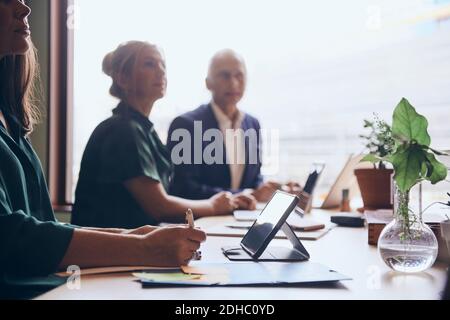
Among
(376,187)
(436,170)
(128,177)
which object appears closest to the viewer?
(436,170)

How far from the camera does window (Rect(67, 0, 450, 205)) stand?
238cm

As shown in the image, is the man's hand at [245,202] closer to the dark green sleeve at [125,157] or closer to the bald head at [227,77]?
the dark green sleeve at [125,157]

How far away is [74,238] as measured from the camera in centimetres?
88

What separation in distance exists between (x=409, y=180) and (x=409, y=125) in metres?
0.10

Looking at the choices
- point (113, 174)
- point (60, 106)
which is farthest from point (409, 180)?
point (60, 106)

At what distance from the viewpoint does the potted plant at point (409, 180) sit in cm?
88

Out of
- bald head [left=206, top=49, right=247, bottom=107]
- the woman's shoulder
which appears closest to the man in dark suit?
bald head [left=206, top=49, right=247, bottom=107]

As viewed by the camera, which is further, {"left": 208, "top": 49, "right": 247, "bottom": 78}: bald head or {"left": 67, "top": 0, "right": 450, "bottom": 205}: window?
{"left": 208, "top": 49, "right": 247, "bottom": 78}: bald head

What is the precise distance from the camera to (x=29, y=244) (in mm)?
830

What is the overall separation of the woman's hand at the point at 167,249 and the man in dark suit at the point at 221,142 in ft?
4.31

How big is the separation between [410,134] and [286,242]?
18.3 inches

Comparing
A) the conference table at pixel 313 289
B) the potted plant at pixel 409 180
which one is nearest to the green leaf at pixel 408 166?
the potted plant at pixel 409 180

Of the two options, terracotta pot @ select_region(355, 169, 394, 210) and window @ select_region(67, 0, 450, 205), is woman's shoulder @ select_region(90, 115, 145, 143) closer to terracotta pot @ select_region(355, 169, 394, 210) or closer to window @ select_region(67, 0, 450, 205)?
window @ select_region(67, 0, 450, 205)

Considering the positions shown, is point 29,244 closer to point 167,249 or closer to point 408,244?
point 167,249
